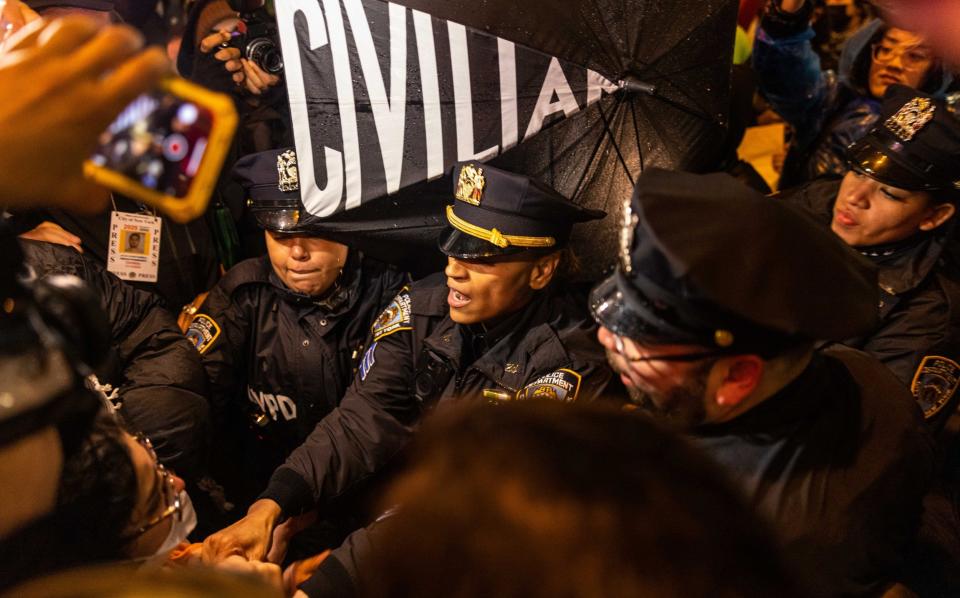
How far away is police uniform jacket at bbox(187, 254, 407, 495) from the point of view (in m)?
2.97

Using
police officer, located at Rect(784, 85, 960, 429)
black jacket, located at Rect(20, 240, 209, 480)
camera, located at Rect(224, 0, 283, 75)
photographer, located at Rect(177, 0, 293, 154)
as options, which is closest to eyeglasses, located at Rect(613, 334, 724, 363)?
police officer, located at Rect(784, 85, 960, 429)

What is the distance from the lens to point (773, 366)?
1478mm

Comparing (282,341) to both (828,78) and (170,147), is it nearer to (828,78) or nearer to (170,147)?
(170,147)

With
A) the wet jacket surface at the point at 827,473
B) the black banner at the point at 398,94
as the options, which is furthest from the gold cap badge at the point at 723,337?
the black banner at the point at 398,94

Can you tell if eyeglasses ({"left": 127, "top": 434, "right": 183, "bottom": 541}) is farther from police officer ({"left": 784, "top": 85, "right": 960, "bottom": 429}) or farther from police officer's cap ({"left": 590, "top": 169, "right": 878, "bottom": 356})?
police officer ({"left": 784, "top": 85, "right": 960, "bottom": 429})

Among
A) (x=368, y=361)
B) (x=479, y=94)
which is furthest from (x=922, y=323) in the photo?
(x=368, y=361)

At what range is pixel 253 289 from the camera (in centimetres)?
304

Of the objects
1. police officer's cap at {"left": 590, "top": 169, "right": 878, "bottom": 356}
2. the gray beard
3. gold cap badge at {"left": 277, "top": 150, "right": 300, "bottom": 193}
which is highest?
police officer's cap at {"left": 590, "top": 169, "right": 878, "bottom": 356}

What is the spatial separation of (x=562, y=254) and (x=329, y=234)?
958 millimetres

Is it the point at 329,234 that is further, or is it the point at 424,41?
the point at 329,234

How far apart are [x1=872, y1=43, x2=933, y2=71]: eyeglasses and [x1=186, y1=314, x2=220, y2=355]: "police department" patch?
3418 mm

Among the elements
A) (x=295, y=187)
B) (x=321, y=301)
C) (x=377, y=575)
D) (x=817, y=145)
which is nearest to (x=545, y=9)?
(x=295, y=187)

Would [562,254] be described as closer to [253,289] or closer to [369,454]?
[369,454]

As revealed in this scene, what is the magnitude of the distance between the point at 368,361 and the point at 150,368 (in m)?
0.81
